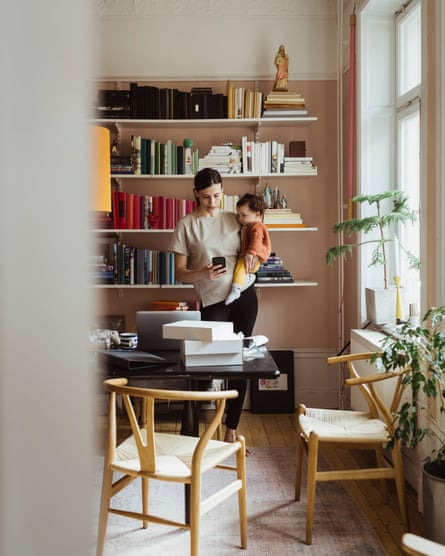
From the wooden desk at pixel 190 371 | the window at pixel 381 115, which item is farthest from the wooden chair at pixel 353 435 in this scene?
the window at pixel 381 115

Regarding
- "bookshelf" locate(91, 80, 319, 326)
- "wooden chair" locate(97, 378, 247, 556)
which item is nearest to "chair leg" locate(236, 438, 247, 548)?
"wooden chair" locate(97, 378, 247, 556)

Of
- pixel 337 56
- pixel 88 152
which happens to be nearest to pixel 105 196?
pixel 337 56

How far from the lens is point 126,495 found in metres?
3.05

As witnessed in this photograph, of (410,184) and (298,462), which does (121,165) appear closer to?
(410,184)

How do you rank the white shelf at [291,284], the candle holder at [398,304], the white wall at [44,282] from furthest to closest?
the white shelf at [291,284]
the candle holder at [398,304]
the white wall at [44,282]

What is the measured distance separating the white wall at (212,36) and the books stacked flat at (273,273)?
1.40 m

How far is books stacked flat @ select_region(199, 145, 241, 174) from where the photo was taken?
4570 mm

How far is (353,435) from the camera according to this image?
102 inches

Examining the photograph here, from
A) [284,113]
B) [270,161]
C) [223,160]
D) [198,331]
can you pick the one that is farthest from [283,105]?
[198,331]

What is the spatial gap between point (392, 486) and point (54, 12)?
3.31m

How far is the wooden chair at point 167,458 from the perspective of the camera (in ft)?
6.77

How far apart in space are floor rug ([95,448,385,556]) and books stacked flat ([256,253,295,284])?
5.34 feet

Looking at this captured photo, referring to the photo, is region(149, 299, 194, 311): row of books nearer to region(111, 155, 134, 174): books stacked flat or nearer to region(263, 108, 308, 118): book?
region(111, 155, 134, 174): books stacked flat

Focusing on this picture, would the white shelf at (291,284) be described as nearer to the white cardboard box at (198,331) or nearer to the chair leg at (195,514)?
the white cardboard box at (198,331)
